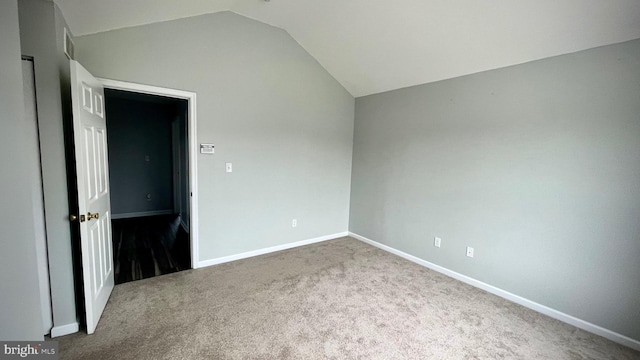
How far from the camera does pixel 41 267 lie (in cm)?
185

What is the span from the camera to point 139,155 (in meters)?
5.48

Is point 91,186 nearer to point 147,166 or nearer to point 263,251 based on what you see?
point 263,251

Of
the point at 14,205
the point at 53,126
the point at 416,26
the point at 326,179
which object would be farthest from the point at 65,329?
the point at 416,26

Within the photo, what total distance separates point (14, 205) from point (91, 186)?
4.52 feet

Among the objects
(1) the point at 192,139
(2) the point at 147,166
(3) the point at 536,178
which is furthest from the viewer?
(2) the point at 147,166

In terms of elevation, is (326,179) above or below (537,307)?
above

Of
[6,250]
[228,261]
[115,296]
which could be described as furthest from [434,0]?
Result: [115,296]

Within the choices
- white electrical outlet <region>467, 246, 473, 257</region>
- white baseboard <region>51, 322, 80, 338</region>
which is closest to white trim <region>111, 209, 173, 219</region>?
white baseboard <region>51, 322, 80, 338</region>

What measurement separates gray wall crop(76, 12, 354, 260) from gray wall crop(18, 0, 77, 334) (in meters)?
0.66

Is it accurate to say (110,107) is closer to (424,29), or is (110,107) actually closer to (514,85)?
(424,29)

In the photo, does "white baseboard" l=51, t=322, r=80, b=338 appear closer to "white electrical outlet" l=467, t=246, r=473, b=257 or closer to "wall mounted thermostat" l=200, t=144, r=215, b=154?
"wall mounted thermostat" l=200, t=144, r=215, b=154

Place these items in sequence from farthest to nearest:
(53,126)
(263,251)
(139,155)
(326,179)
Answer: (139,155)
(326,179)
(263,251)
(53,126)

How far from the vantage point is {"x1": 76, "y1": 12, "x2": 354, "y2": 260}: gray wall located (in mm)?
2697

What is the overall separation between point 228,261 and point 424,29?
3.51m
